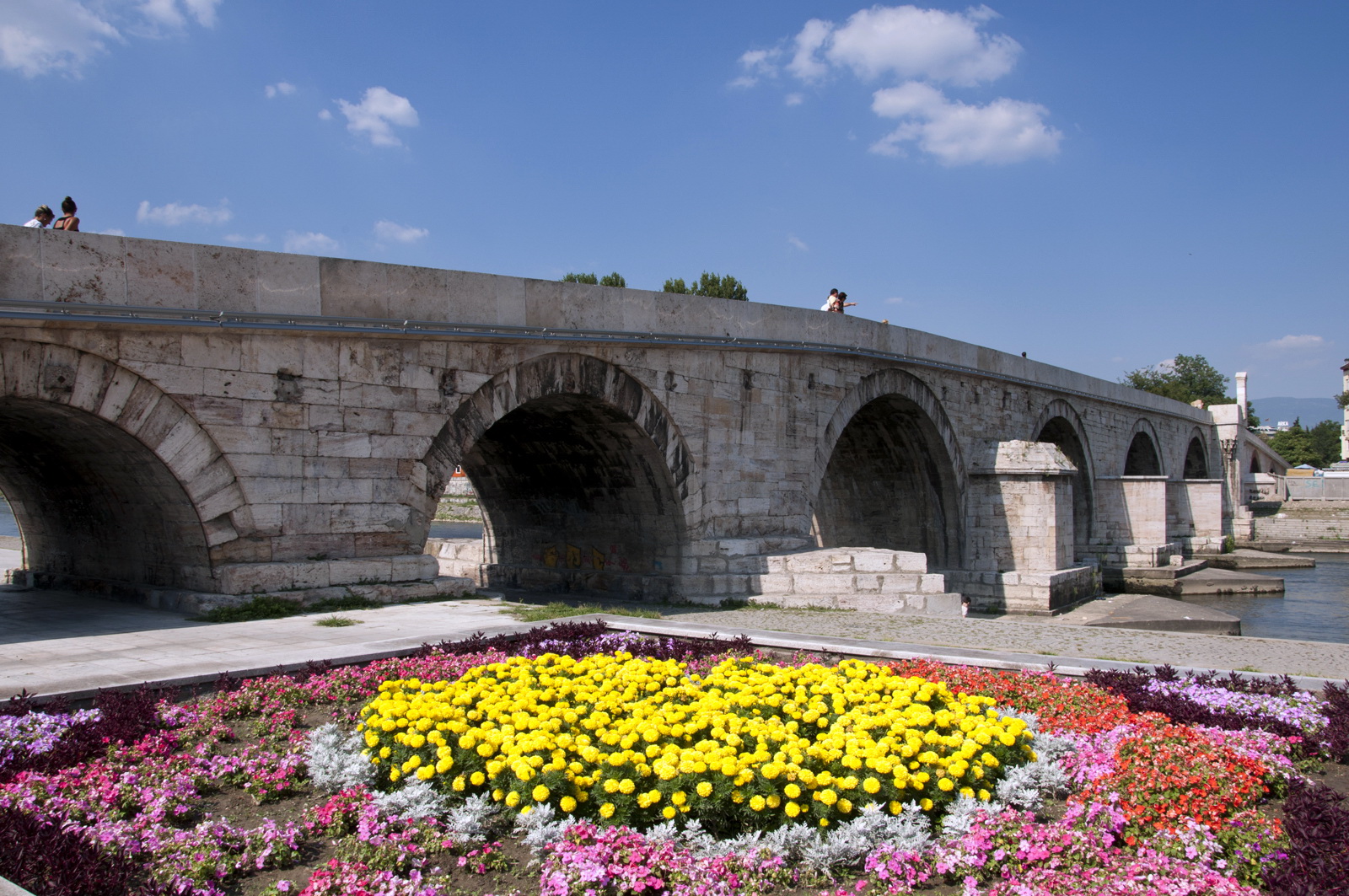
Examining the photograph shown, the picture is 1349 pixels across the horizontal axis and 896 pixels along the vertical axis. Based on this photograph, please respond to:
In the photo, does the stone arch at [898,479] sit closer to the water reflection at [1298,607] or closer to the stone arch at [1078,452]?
the water reflection at [1298,607]

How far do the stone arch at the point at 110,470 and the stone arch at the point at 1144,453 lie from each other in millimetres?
29885

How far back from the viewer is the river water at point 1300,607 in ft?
56.1

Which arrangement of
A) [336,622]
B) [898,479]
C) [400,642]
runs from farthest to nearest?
1. [898,479]
2. [336,622]
3. [400,642]

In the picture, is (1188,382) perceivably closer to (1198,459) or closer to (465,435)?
(1198,459)

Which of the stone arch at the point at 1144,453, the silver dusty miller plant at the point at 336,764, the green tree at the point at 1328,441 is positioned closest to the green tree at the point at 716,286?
the stone arch at the point at 1144,453

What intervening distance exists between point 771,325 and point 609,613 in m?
6.12

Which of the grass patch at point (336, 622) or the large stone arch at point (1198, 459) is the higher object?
the large stone arch at point (1198, 459)

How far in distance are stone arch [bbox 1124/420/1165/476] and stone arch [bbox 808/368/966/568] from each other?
15.3m

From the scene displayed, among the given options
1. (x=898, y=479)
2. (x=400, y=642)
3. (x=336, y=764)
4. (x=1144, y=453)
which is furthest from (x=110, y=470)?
(x=1144, y=453)

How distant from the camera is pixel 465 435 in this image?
9.75m

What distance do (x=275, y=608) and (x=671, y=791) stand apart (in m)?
5.58

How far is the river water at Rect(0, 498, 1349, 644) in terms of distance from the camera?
17109mm

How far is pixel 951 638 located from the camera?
7.95 meters

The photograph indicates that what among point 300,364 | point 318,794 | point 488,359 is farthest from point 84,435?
point 318,794
